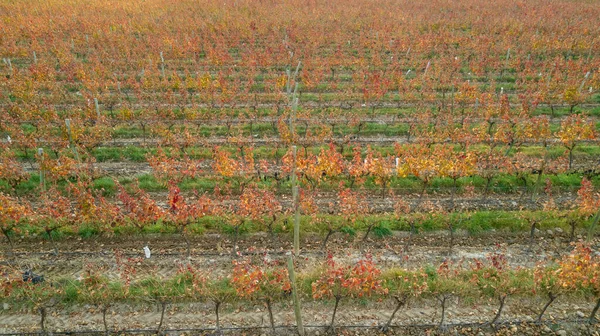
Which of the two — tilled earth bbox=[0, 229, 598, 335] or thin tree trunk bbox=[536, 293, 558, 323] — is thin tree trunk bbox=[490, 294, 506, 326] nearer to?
tilled earth bbox=[0, 229, 598, 335]

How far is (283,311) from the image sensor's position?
8789 millimetres

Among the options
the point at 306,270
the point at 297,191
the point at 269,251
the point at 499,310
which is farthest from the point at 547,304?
the point at 269,251

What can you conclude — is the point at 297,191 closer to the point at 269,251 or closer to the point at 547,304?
the point at 269,251

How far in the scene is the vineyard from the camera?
866 centimetres

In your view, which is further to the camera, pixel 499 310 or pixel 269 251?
pixel 269 251

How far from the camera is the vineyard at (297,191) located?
8.66 m

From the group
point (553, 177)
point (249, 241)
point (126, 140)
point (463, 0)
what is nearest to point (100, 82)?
point (126, 140)

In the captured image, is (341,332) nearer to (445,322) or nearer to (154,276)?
(445,322)

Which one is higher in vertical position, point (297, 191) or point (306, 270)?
point (297, 191)

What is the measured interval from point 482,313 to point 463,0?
35980 millimetres

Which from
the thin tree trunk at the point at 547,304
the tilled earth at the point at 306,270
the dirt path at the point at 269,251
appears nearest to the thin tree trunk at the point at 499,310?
the tilled earth at the point at 306,270

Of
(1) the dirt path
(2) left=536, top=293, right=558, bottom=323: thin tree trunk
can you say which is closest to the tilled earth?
(1) the dirt path

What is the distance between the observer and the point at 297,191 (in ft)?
31.7

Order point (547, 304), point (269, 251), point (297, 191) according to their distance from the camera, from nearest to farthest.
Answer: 1. point (547, 304)
2. point (297, 191)
3. point (269, 251)
